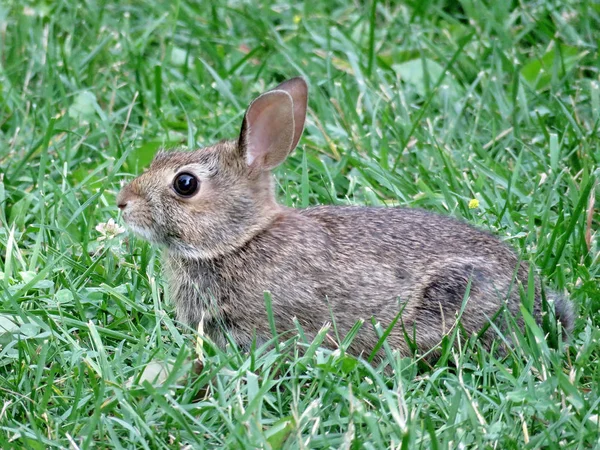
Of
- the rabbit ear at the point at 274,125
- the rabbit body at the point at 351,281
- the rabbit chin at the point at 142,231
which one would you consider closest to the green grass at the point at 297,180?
the rabbit body at the point at 351,281

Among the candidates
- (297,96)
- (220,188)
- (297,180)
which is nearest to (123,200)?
(220,188)

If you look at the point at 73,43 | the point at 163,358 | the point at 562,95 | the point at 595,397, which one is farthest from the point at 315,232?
the point at 73,43

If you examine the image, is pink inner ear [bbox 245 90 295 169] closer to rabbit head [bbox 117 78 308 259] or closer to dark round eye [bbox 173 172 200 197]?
rabbit head [bbox 117 78 308 259]

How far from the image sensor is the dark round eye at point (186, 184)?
4926 millimetres

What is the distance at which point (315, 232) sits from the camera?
4.97m

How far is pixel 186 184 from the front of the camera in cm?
493

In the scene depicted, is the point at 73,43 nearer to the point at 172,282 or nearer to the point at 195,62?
the point at 195,62

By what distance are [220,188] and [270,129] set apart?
371 millimetres

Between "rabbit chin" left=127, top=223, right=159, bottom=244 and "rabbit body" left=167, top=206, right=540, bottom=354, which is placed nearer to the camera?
"rabbit body" left=167, top=206, right=540, bottom=354

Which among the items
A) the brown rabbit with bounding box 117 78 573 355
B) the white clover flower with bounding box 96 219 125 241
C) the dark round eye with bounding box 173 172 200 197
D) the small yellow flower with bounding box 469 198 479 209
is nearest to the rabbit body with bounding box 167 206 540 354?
the brown rabbit with bounding box 117 78 573 355

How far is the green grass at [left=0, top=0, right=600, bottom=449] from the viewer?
4102 mm

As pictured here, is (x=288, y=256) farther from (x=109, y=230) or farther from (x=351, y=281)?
(x=109, y=230)

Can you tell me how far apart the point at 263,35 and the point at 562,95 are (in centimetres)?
217

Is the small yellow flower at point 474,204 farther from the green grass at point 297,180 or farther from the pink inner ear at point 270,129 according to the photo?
the pink inner ear at point 270,129
